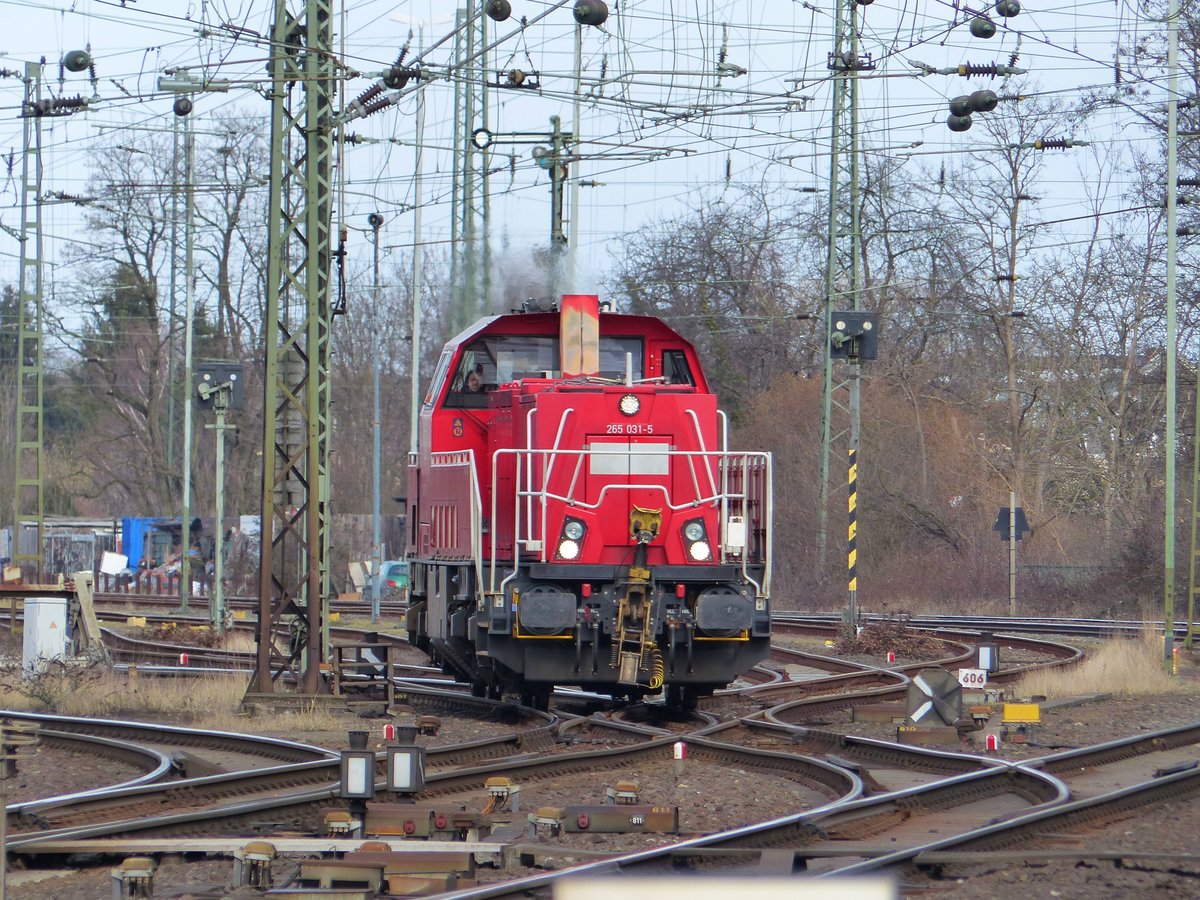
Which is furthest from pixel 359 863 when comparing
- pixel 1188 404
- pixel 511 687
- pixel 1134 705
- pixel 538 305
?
pixel 1188 404

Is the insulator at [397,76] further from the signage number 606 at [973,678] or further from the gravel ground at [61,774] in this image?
the signage number 606 at [973,678]

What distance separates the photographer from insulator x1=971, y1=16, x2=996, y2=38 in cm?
1727

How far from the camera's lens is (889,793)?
8938 millimetres

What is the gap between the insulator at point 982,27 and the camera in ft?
56.6

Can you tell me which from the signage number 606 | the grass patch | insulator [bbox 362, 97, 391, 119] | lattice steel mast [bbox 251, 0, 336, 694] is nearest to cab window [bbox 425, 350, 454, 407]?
lattice steel mast [bbox 251, 0, 336, 694]

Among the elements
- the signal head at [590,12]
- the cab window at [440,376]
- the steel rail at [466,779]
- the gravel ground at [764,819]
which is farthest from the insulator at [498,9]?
the steel rail at [466,779]

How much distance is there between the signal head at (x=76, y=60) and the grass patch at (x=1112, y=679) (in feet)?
45.7

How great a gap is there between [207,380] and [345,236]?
8.26m

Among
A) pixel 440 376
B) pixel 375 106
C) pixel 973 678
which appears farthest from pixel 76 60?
pixel 973 678

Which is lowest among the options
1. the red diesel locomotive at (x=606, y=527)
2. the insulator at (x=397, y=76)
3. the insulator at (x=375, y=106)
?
the red diesel locomotive at (x=606, y=527)

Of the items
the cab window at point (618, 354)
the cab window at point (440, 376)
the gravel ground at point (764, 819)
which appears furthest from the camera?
the cab window at point (440, 376)

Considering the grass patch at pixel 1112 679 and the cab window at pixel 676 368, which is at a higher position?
the cab window at pixel 676 368

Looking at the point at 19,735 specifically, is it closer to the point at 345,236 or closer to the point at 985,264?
the point at 345,236

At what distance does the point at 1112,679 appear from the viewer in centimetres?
1662
